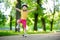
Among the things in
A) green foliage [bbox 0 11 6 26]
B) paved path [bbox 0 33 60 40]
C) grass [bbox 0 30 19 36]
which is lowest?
paved path [bbox 0 33 60 40]

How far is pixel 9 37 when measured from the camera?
6.89 ft

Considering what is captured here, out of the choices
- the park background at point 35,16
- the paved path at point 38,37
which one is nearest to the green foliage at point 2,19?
the park background at point 35,16

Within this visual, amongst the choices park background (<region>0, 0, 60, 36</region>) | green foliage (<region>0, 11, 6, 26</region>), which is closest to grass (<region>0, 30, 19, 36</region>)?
park background (<region>0, 0, 60, 36</region>)

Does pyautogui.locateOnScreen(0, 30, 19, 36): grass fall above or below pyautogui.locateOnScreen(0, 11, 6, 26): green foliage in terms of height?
below

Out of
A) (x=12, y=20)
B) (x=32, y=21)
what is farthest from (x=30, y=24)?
(x=12, y=20)

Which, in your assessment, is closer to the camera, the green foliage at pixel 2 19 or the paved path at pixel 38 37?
the paved path at pixel 38 37

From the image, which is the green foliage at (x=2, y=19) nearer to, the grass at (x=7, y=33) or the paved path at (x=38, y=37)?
the grass at (x=7, y=33)

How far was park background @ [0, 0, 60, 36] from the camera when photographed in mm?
2218

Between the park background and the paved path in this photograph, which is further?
the park background

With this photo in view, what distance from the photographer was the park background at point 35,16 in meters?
2.22

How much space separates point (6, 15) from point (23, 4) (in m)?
0.27

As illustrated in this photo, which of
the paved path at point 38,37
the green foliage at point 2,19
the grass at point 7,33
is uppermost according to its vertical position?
the green foliage at point 2,19

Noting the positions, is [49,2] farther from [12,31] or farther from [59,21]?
[12,31]

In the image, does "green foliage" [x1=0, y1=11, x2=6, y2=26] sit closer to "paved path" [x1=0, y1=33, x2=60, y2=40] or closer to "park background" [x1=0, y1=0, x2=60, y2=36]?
"park background" [x1=0, y1=0, x2=60, y2=36]
